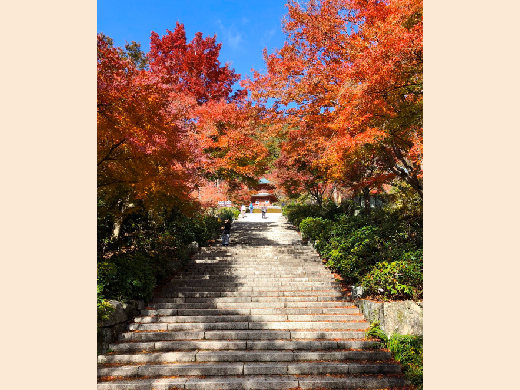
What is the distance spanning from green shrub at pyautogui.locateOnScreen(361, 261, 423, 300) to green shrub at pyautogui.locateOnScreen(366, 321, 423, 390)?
935 millimetres

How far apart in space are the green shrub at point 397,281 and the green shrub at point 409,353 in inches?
36.8

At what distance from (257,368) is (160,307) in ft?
11.8

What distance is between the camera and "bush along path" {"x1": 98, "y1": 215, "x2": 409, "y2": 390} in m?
5.32

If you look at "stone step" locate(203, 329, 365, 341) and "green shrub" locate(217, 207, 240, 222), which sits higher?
"green shrub" locate(217, 207, 240, 222)

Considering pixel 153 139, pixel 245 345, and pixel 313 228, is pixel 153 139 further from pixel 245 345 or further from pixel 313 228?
pixel 313 228

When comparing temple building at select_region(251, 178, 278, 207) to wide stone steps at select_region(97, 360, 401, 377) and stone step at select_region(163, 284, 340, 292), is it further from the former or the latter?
wide stone steps at select_region(97, 360, 401, 377)

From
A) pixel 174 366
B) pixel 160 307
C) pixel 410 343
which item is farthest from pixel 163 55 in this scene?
pixel 410 343

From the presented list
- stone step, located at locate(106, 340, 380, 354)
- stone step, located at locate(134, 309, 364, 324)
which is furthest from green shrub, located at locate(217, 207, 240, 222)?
stone step, located at locate(106, 340, 380, 354)

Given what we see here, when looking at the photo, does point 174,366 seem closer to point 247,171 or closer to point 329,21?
point 247,171

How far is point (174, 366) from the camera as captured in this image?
18.3 ft

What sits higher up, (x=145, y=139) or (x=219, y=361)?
(x=145, y=139)

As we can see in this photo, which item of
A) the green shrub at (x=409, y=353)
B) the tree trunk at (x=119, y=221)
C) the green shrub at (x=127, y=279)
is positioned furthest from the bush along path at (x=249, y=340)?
the tree trunk at (x=119, y=221)

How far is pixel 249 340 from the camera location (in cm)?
650

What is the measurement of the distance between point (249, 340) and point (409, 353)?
3.42 metres
